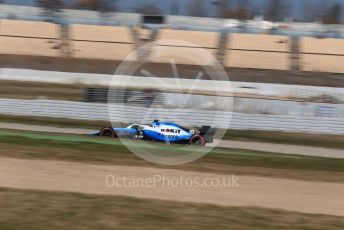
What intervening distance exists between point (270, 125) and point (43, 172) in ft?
37.8

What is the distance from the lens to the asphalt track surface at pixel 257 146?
15.5m

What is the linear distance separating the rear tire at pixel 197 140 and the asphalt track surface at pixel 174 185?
5054 millimetres

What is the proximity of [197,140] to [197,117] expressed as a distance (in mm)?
4168

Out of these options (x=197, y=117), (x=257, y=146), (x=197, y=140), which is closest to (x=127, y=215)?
(x=197, y=140)

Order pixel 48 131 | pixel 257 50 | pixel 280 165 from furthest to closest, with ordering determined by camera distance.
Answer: pixel 257 50, pixel 48 131, pixel 280 165

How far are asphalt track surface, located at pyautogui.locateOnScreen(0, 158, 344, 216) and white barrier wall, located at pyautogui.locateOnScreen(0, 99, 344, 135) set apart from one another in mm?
9269

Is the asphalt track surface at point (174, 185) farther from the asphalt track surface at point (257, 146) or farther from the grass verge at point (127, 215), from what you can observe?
the asphalt track surface at point (257, 146)

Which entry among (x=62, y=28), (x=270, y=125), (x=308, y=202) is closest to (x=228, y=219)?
(x=308, y=202)

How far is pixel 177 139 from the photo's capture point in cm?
1488

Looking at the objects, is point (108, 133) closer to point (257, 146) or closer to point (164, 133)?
point (164, 133)

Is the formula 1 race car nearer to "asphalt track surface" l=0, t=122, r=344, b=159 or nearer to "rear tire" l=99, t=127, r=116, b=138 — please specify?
"rear tire" l=99, t=127, r=116, b=138

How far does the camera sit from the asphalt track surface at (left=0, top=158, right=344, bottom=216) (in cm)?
748

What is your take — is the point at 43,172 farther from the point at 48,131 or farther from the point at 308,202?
the point at 48,131

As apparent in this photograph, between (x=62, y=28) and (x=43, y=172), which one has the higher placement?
(x=62, y=28)
